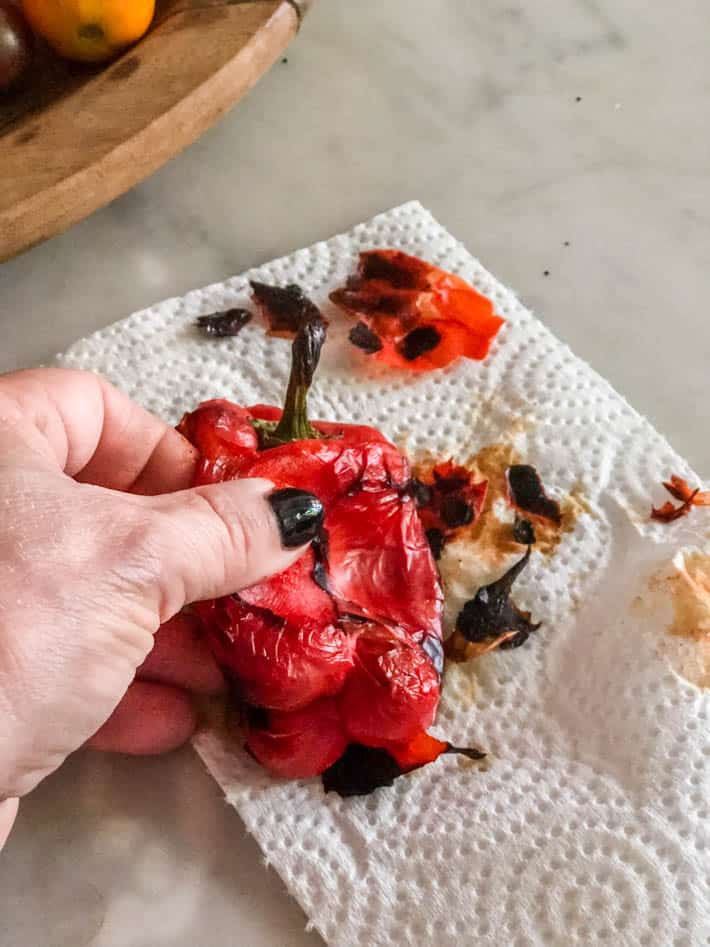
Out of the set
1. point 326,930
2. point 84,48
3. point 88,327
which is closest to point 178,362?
point 88,327

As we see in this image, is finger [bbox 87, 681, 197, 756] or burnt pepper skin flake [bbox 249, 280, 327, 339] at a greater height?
burnt pepper skin flake [bbox 249, 280, 327, 339]

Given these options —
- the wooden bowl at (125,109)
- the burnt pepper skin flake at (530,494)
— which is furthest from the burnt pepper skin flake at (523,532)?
the wooden bowl at (125,109)

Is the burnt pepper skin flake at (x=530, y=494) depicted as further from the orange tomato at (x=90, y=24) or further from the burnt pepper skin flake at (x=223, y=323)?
the orange tomato at (x=90, y=24)

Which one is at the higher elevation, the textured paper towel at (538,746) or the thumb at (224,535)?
the thumb at (224,535)

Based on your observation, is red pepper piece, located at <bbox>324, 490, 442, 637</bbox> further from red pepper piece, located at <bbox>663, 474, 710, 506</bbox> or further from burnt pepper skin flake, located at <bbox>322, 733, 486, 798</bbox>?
red pepper piece, located at <bbox>663, 474, 710, 506</bbox>

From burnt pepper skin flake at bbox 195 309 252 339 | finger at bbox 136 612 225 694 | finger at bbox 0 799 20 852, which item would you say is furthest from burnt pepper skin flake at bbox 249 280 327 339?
finger at bbox 0 799 20 852

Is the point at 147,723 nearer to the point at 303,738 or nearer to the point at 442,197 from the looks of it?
the point at 303,738

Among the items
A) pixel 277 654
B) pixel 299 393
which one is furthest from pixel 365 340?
pixel 277 654
